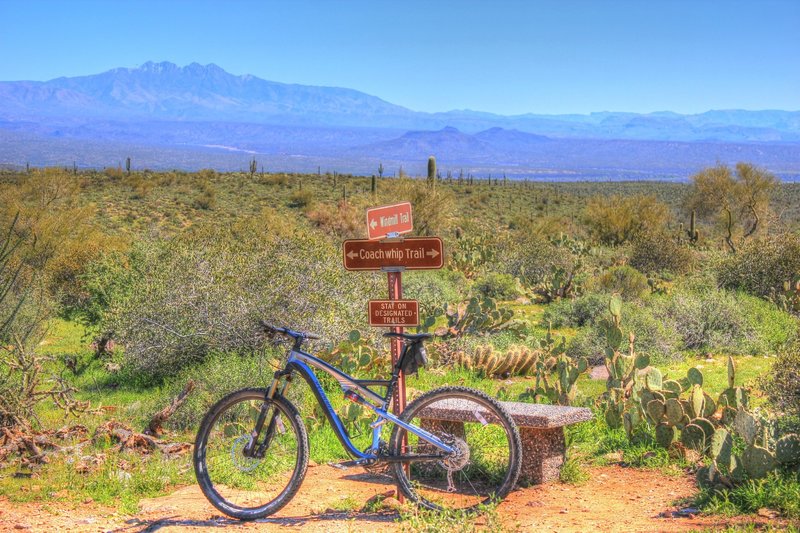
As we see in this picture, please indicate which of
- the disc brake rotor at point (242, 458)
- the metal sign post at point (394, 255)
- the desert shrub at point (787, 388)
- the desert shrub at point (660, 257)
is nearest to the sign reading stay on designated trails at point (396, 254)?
the metal sign post at point (394, 255)

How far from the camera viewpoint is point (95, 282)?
14766mm

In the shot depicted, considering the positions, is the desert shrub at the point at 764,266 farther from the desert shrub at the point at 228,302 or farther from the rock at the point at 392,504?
the rock at the point at 392,504

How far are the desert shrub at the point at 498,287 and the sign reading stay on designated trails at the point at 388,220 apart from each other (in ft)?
43.5

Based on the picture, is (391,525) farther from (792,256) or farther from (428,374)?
(792,256)

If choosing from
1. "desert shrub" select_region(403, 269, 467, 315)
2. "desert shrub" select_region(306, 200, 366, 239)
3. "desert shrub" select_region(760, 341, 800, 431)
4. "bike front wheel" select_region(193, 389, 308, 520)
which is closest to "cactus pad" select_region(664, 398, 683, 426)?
"desert shrub" select_region(760, 341, 800, 431)

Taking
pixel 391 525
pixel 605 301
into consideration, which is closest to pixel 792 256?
pixel 605 301

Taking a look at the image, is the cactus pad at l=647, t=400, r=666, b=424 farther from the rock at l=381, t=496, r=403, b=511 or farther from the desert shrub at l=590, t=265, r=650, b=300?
the desert shrub at l=590, t=265, r=650, b=300

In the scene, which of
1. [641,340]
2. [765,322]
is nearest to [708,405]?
[641,340]

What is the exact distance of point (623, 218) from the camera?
32.5 metres

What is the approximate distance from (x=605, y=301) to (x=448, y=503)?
33.9ft

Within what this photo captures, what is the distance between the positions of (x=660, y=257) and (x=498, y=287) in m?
4.89

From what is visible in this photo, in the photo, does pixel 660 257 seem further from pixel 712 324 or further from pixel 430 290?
pixel 712 324

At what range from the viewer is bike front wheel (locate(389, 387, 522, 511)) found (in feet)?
17.2

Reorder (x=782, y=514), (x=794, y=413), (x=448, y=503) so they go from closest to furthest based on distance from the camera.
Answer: (x=782, y=514)
(x=448, y=503)
(x=794, y=413)
